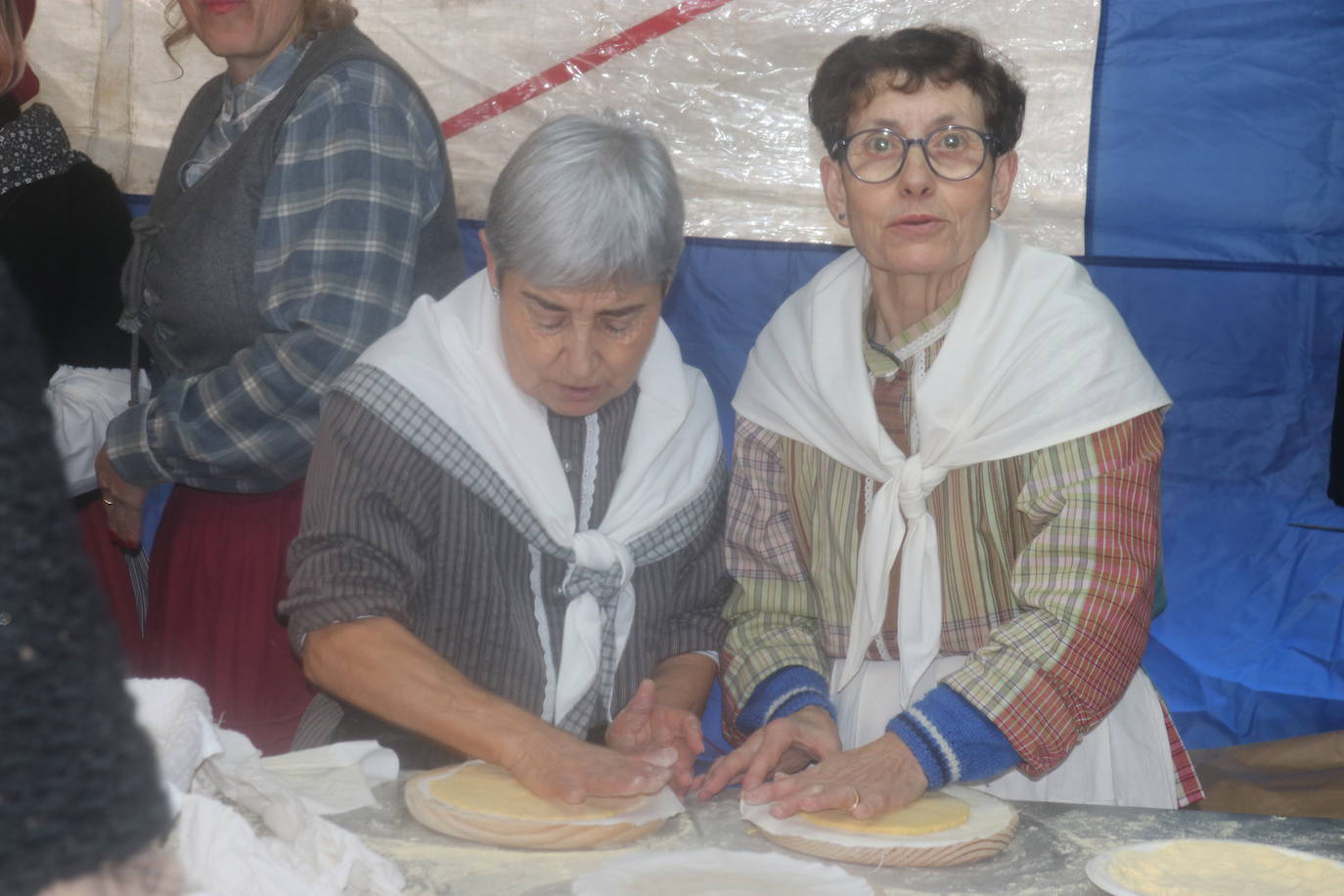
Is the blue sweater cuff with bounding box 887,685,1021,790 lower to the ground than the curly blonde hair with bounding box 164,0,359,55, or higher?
lower

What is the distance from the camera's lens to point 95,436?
2635 millimetres

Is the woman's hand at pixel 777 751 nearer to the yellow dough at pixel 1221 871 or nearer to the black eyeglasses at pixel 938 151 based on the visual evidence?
the yellow dough at pixel 1221 871

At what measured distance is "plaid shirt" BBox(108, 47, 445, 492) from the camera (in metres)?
2.29

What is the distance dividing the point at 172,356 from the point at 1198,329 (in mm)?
1992

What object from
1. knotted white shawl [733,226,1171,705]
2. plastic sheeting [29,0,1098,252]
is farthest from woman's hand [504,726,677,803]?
plastic sheeting [29,0,1098,252]

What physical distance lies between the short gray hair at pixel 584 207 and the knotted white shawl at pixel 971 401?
0.43 metres

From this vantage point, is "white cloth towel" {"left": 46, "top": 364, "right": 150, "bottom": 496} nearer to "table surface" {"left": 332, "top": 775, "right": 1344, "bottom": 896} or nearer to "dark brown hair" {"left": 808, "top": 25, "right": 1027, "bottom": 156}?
"table surface" {"left": 332, "top": 775, "right": 1344, "bottom": 896}

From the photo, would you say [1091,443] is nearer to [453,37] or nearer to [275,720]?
[275,720]

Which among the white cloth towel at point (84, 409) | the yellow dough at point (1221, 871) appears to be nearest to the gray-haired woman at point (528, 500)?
the yellow dough at point (1221, 871)

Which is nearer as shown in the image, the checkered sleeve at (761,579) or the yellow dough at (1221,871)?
the yellow dough at (1221,871)

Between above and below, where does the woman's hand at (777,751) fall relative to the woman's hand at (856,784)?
below

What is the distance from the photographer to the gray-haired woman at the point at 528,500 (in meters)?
1.96

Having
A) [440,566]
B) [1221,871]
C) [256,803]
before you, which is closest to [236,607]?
[440,566]

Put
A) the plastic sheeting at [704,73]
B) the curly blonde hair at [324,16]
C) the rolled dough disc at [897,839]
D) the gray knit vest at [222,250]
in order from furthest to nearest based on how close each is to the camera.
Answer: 1. the plastic sheeting at [704,73]
2. the curly blonde hair at [324,16]
3. the gray knit vest at [222,250]
4. the rolled dough disc at [897,839]
